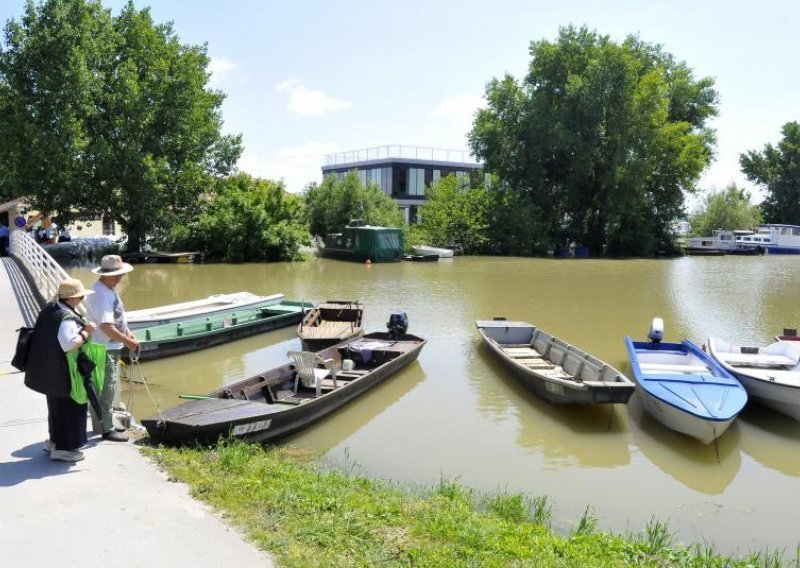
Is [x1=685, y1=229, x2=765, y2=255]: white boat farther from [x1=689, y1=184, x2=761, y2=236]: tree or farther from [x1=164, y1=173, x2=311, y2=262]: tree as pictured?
[x1=164, y1=173, x2=311, y2=262]: tree

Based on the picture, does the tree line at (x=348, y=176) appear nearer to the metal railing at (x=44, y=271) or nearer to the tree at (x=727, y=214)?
the tree at (x=727, y=214)

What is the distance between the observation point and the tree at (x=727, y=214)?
7138 cm

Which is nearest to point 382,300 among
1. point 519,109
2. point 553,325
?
point 553,325

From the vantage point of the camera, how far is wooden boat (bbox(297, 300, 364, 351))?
564 inches

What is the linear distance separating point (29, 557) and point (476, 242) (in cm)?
4865

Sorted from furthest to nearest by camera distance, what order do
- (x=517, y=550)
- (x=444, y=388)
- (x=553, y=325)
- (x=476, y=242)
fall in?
(x=476, y=242) → (x=553, y=325) → (x=444, y=388) → (x=517, y=550)

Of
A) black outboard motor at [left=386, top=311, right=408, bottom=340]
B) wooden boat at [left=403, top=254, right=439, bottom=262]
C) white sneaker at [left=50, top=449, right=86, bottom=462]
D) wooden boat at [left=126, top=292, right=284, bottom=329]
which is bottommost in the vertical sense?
white sneaker at [left=50, top=449, right=86, bottom=462]

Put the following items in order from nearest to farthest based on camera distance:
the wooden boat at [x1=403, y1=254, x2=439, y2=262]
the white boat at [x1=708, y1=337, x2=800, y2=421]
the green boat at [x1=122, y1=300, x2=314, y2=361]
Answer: the white boat at [x1=708, y1=337, x2=800, y2=421]
the green boat at [x1=122, y1=300, x2=314, y2=361]
the wooden boat at [x1=403, y1=254, x2=439, y2=262]

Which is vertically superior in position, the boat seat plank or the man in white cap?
the man in white cap

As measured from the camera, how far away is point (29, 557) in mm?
4387

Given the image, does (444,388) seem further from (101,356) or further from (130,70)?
(130,70)

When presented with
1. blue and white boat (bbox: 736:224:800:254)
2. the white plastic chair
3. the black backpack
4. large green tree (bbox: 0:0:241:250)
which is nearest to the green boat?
the white plastic chair

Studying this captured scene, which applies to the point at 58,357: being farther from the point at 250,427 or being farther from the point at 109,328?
the point at 250,427

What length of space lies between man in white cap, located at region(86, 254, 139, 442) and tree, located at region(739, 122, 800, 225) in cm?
8128
